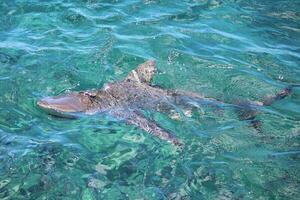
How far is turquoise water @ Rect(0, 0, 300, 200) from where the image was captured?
5.64 metres

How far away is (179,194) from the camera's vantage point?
543cm

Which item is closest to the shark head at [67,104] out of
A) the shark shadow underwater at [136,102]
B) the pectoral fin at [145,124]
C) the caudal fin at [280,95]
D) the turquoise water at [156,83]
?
the shark shadow underwater at [136,102]

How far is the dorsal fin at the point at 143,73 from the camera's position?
7.82 meters

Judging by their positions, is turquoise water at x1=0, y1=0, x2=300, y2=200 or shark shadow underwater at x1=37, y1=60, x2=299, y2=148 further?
shark shadow underwater at x1=37, y1=60, x2=299, y2=148

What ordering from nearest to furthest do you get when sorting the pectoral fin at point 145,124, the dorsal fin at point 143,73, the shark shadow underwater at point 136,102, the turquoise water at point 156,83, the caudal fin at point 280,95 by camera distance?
1. the turquoise water at point 156,83
2. the pectoral fin at point 145,124
3. the shark shadow underwater at point 136,102
4. the caudal fin at point 280,95
5. the dorsal fin at point 143,73

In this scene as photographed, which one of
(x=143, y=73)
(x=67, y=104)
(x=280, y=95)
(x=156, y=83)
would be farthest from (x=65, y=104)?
(x=280, y=95)

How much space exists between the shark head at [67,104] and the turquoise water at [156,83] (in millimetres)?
237

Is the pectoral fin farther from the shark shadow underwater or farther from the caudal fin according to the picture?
the caudal fin

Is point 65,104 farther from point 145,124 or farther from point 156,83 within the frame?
point 156,83

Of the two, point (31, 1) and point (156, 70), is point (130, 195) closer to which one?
point (156, 70)

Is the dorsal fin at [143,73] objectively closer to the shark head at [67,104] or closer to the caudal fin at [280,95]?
the shark head at [67,104]

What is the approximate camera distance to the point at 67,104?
6.50 meters

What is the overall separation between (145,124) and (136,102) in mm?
695

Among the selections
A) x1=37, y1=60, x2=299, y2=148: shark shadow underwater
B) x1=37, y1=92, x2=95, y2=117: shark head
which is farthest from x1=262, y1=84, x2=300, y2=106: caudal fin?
x1=37, y1=92, x2=95, y2=117: shark head
